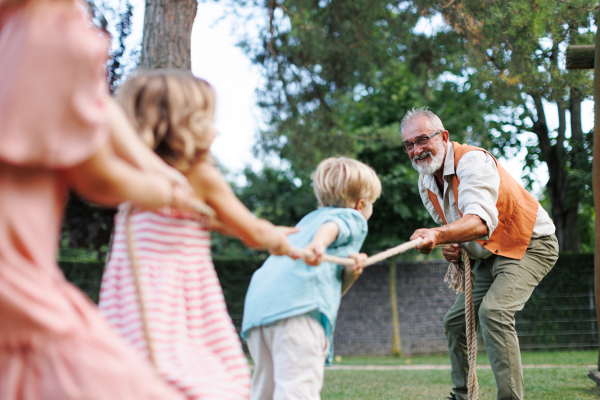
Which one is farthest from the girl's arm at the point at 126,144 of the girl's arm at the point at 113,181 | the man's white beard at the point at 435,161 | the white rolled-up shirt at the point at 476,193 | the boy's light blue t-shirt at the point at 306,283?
the man's white beard at the point at 435,161

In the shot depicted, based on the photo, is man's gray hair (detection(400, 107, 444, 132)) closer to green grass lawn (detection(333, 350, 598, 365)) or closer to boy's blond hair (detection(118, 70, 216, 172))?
boy's blond hair (detection(118, 70, 216, 172))

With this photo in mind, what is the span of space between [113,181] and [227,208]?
58cm

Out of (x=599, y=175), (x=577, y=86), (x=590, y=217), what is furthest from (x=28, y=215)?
(x=590, y=217)

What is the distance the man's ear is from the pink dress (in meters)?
1.59

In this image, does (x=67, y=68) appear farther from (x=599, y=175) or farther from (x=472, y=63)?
(x=472, y=63)

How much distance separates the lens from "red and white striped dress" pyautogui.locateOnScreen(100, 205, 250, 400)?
165cm

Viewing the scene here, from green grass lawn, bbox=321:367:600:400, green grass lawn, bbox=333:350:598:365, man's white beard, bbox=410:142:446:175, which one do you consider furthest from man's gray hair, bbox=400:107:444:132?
green grass lawn, bbox=333:350:598:365

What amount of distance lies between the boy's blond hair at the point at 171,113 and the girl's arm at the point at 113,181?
0.29 m

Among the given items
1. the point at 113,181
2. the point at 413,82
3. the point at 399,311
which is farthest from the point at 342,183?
the point at 413,82

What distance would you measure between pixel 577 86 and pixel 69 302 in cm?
715

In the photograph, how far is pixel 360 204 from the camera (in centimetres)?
274

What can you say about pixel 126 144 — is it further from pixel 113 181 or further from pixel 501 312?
pixel 501 312

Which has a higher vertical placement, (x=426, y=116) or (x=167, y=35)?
(x=167, y=35)

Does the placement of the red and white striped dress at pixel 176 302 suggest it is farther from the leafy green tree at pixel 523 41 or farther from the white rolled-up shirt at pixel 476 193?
the leafy green tree at pixel 523 41
